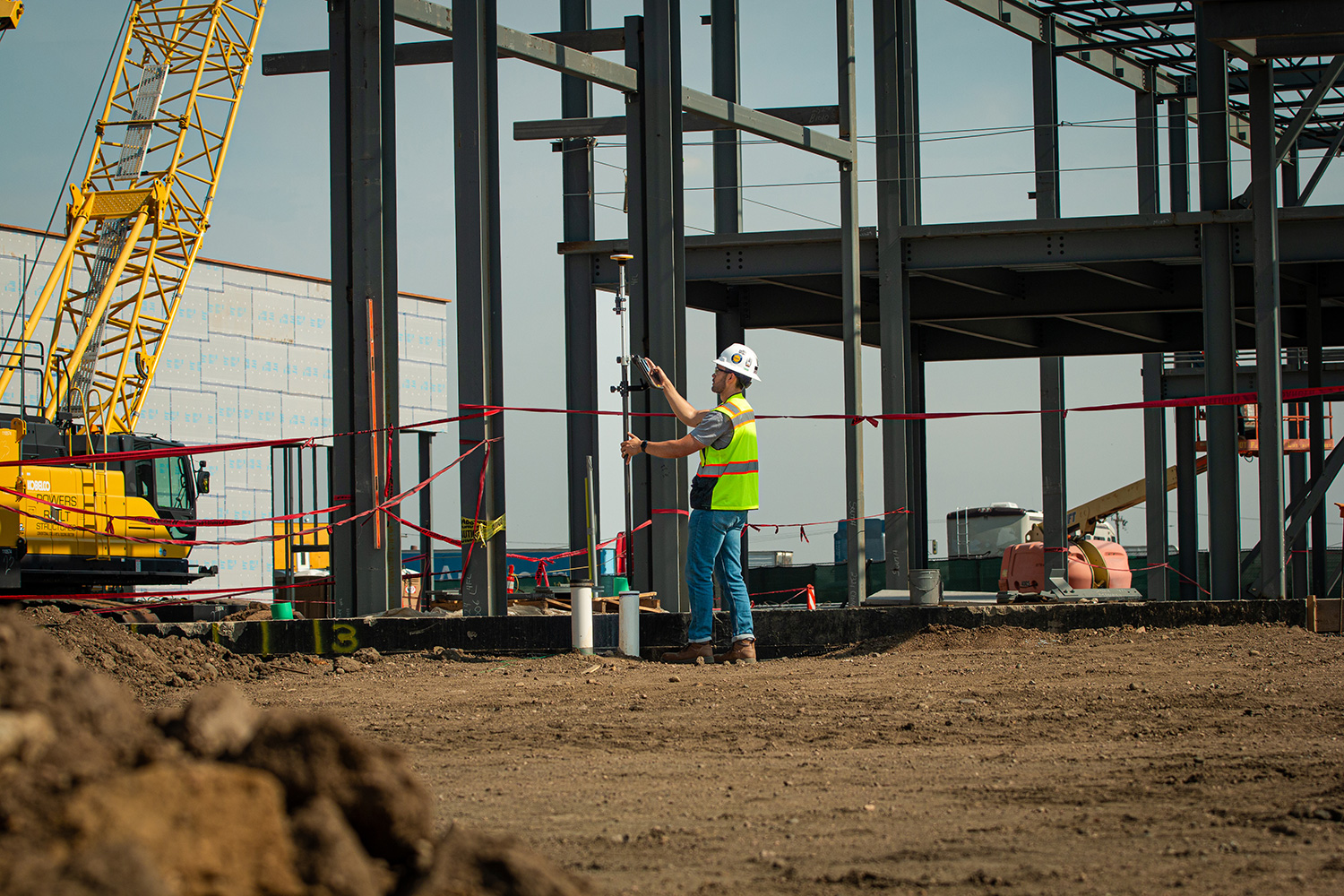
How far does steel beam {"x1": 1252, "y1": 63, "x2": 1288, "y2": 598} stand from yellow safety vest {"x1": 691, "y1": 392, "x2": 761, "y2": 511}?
4.68 m

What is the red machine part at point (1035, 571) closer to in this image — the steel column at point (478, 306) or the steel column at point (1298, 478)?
the steel column at point (1298, 478)

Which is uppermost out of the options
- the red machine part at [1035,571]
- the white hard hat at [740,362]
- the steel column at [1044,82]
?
the steel column at [1044,82]

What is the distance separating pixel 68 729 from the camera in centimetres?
258

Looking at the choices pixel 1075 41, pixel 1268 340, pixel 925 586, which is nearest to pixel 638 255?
pixel 925 586

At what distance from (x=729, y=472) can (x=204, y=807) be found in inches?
273

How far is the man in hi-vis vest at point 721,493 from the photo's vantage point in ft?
29.5

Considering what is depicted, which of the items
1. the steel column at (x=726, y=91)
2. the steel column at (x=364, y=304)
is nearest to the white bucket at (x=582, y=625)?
the steel column at (x=364, y=304)

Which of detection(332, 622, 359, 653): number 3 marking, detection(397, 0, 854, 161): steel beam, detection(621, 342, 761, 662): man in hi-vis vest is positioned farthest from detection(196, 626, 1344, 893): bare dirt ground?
detection(397, 0, 854, 161): steel beam

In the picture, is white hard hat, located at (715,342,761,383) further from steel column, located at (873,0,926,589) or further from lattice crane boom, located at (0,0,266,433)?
lattice crane boom, located at (0,0,266,433)

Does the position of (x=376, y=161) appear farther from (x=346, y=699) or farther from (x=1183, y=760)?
(x=1183, y=760)

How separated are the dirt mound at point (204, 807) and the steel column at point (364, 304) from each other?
7560mm

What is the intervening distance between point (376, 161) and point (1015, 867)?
8.57 m

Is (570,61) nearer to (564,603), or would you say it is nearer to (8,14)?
(564,603)

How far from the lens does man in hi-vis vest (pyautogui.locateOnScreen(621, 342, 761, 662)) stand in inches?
354
